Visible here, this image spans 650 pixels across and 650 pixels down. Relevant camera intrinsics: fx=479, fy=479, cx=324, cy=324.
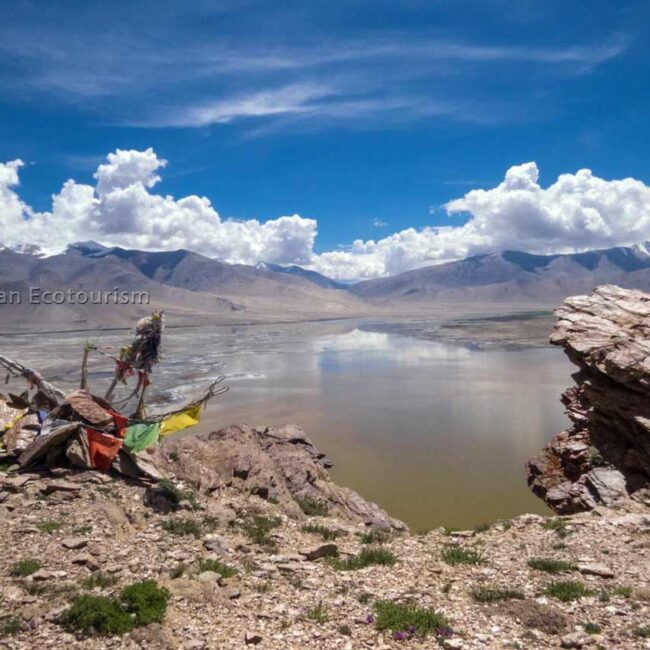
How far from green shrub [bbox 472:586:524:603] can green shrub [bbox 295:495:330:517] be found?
6.20m

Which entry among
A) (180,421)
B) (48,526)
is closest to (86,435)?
(180,421)

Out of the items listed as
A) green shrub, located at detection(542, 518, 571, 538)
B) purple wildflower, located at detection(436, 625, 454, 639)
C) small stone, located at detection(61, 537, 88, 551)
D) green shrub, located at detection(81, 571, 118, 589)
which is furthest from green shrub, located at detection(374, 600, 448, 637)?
small stone, located at detection(61, 537, 88, 551)

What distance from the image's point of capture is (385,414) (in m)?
31.3

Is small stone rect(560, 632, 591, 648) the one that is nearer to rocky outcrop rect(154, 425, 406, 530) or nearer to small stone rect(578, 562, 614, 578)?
small stone rect(578, 562, 614, 578)

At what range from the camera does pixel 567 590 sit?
23.0ft

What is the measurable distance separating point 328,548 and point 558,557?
4.04m

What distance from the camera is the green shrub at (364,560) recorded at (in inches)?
324

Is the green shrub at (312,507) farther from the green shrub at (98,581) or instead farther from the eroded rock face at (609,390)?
the eroded rock face at (609,390)

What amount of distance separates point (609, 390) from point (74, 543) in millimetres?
13807

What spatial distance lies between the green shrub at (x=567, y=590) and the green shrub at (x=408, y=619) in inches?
72.3

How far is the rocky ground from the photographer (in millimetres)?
6000

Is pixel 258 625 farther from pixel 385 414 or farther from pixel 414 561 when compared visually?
pixel 385 414

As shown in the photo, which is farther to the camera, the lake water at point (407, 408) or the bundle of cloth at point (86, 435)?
the lake water at point (407, 408)

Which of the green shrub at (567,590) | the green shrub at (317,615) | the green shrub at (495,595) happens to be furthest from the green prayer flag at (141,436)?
the green shrub at (567,590)
